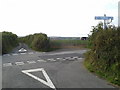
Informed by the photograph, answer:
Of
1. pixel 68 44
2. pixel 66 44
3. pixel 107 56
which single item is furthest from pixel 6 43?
pixel 107 56

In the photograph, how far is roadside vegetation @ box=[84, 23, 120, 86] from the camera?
382 inches

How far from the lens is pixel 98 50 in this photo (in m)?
11.5

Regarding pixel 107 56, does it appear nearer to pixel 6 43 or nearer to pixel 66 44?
pixel 6 43

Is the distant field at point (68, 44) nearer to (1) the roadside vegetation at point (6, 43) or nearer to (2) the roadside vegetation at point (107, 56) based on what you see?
(1) the roadside vegetation at point (6, 43)

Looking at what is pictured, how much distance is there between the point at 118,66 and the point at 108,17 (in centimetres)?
673

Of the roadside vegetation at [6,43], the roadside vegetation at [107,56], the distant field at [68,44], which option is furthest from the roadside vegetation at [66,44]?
the roadside vegetation at [107,56]

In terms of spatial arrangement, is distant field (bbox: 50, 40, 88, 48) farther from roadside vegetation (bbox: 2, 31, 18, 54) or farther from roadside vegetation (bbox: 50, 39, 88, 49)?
roadside vegetation (bbox: 2, 31, 18, 54)

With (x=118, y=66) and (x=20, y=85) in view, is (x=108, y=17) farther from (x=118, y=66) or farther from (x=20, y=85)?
(x=20, y=85)

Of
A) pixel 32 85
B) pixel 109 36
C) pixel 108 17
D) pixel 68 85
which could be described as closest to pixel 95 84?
pixel 68 85

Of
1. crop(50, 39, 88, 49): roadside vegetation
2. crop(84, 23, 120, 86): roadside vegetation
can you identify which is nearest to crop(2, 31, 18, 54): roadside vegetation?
crop(50, 39, 88, 49): roadside vegetation

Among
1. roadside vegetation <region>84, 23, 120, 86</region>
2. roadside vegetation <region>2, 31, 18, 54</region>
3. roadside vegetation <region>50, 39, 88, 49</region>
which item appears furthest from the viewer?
roadside vegetation <region>50, 39, 88, 49</region>

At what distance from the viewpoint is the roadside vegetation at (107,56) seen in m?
9.70

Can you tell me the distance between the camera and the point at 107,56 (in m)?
10.5

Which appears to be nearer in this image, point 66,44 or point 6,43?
point 6,43
